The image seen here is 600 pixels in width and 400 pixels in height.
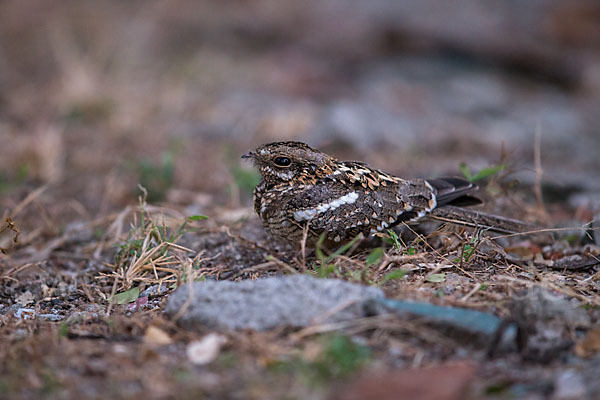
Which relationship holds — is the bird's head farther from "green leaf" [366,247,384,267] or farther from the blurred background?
the blurred background

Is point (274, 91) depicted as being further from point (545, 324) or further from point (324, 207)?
point (545, 324)

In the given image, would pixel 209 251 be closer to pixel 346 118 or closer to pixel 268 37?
pixel 346 118

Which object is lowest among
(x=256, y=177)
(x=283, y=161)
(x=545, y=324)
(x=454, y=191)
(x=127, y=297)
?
(x=127, y=297)

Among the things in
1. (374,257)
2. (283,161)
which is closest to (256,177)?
(283,161)

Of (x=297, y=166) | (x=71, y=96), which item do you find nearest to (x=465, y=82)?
(x=71, y=96)

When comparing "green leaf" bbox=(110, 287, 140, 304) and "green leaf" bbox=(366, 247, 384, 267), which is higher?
"green leaf" bbox=(366, 247, 384, 267)

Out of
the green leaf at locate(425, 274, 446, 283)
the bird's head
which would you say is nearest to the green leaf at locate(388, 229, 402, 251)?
the green leaf at locate(425, 274, 446, 283)
